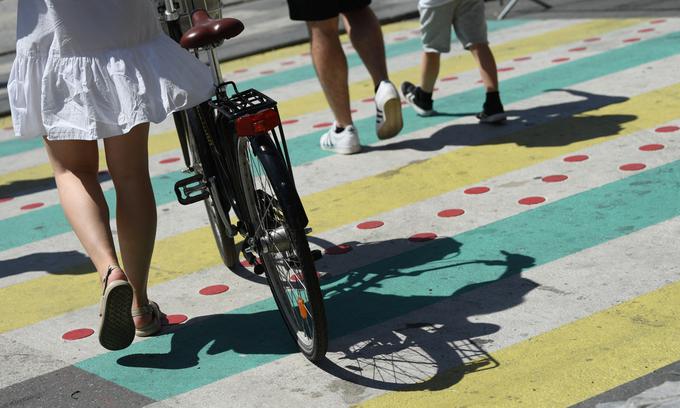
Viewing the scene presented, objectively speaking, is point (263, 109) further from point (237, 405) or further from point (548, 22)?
point (548, 22)

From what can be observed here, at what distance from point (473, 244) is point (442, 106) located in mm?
2704

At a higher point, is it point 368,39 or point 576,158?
point 368,39

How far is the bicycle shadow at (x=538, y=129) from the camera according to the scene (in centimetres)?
589

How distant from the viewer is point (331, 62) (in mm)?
6113

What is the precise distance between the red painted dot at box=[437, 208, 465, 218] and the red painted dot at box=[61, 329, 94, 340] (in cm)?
166

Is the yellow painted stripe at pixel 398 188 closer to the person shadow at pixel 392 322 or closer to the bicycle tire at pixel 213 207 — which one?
the bicycle tire at pixel 213 207

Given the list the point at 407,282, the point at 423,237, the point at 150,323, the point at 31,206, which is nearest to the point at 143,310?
the point at 150,323

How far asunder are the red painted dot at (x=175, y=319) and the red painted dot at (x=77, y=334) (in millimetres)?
292

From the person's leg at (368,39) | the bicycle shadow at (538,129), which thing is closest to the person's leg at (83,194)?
the person's leg at (368,39)

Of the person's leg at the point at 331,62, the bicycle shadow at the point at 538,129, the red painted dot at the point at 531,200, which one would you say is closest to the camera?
the red painted dot at the point at 531,200

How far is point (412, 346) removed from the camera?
11.8 feet

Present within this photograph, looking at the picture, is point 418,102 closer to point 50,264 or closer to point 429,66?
point 429,66

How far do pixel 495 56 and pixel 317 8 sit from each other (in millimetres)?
2670

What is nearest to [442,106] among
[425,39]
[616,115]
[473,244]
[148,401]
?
[425,39]
